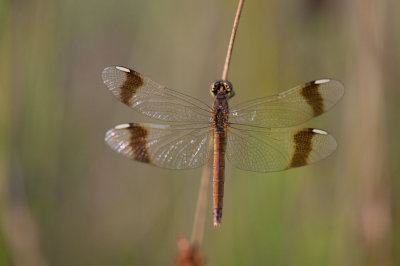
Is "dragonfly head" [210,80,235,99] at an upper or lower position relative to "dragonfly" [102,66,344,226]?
upper

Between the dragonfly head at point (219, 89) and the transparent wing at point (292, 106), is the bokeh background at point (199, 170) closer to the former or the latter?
the transparent wing at point (292, 106)

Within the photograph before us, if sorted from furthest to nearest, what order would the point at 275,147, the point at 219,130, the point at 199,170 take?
the point at 199,170, the point at 219,130, the point at 275,147

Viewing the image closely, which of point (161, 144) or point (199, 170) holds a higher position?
point (161, 144)

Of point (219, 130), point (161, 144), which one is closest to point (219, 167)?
point (219, 130)

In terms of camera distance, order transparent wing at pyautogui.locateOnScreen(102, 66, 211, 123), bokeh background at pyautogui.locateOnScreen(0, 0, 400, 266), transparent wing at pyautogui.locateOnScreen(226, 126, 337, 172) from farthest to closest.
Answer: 1. bokeh background at pyautogui.locateOnScreen(0, 0, 400, 266)
2. transparent wing at pyautogui.locateOnScreen(102, 66, 211, 123)
3. transparent wing at pyautogui.locateOnScreen(226, 126, 337, 172)

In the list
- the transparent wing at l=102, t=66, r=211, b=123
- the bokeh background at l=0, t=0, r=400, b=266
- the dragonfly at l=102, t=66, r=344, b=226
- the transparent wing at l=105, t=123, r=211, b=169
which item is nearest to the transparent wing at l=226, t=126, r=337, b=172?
the dragonfly at l=102, t=66, r=344, b=226

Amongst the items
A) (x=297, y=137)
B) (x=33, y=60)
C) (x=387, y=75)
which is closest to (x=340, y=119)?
(x=387, y=75)

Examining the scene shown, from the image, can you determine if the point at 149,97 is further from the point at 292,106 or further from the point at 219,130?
the point at 292,106

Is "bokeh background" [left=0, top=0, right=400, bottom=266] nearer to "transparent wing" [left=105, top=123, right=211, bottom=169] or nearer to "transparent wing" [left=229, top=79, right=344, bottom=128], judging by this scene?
"transparent wing" [left=229, top=79, right=344, bottom=128]
